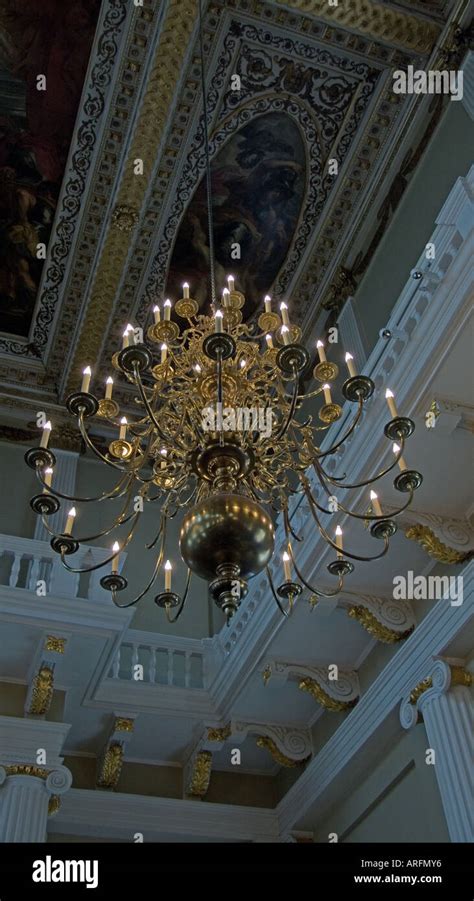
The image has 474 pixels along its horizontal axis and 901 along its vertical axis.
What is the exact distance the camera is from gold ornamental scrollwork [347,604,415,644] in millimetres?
6742

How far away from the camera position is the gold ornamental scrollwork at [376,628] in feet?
22.1

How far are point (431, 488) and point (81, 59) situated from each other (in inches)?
202

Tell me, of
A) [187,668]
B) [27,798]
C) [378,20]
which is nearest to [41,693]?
[27,798]

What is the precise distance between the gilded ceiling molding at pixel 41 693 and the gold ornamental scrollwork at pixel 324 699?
2093 millimetres

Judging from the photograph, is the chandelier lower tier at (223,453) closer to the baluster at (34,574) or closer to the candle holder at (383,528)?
the candle holder at (383,528)

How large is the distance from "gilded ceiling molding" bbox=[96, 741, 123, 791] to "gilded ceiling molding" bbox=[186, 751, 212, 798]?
69cm

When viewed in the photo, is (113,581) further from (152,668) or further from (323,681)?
(152,668)

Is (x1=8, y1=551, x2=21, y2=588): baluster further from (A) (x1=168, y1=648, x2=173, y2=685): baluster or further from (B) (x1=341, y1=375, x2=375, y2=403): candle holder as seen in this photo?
(B) (x1=341, y1=375, x2=375, y2=403): candle holder

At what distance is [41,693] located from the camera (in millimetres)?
6824

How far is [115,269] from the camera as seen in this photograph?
9.30m

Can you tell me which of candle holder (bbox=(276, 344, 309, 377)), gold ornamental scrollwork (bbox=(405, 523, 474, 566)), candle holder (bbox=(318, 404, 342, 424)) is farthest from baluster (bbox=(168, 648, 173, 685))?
candle holder (bbox=(276, 344, 309, 377))
